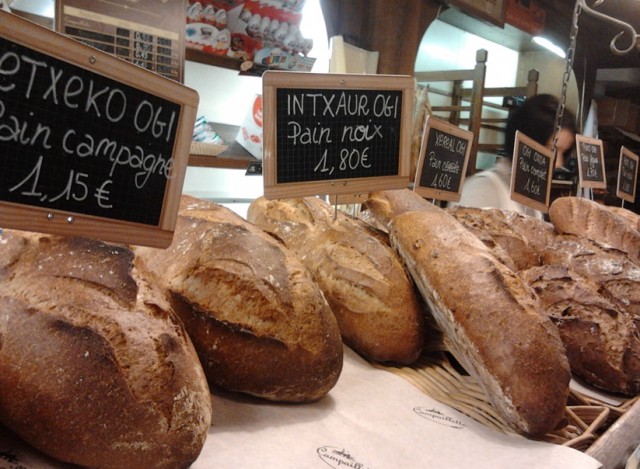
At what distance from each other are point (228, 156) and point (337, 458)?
2.00 m

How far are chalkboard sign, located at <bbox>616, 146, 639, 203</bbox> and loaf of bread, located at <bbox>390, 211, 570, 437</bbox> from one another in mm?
1988

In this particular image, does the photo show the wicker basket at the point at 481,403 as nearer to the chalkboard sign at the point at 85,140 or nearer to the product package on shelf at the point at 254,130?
the chalkboard sign at the point at 85,140

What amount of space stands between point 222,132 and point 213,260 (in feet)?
6.57

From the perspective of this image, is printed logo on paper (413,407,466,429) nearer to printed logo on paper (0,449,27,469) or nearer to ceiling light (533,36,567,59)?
printed logo on paper (0,449,27,469)

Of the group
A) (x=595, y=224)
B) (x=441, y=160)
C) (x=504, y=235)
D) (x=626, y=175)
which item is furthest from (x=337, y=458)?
(x=626, y=175)

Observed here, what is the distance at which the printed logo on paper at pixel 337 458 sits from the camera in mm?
843

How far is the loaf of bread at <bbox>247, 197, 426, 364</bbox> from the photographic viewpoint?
123 cm

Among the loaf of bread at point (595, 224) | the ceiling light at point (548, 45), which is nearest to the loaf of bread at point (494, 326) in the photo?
the loaf of bread at point (595, 224)

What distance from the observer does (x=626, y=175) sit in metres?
2.95

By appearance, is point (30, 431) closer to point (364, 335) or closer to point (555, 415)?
point (364, 335)

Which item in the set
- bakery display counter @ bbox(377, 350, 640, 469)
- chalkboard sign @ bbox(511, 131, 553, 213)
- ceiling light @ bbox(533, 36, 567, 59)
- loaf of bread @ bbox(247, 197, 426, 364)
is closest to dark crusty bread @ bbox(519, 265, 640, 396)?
bakery display counter @ bbox(377, 350, 640, 469)

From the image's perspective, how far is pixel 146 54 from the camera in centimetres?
209

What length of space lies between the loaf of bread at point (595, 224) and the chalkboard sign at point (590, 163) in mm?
610

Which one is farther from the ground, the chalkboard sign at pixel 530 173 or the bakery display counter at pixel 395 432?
the chalkboard sign at pixel 530 173
